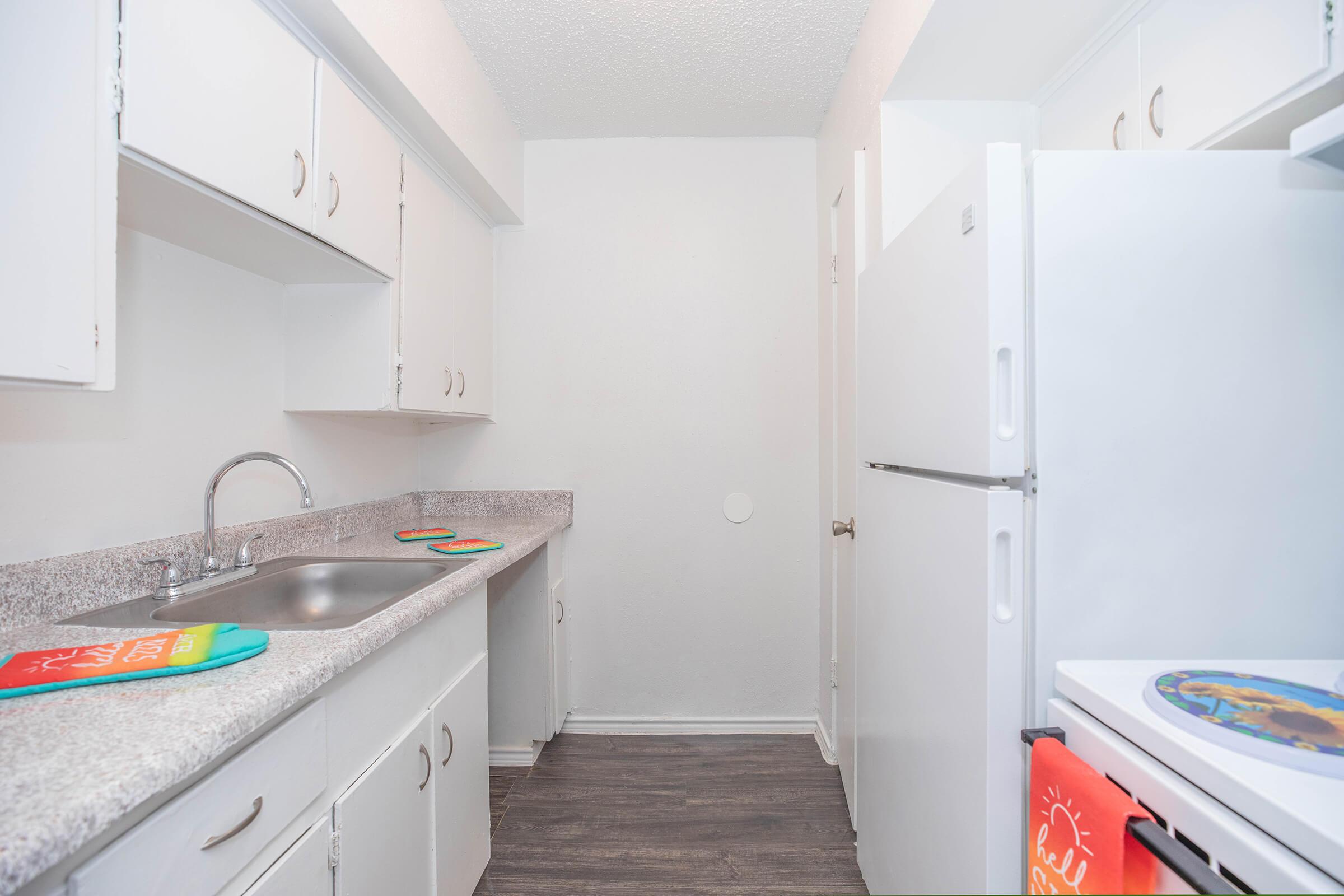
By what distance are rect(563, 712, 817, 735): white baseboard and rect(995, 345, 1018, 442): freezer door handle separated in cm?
196

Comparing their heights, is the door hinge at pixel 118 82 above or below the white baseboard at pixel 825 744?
above

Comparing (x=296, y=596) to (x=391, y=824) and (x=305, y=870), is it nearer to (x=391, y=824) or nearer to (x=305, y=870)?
(x=391, y=824)

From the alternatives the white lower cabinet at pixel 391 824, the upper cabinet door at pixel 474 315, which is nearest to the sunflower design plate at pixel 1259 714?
the white lower cabinet at pixel 391 824

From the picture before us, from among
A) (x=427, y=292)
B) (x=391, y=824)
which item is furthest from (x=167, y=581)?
(x=427, y=292)

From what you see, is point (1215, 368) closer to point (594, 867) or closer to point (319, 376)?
point (594, 867)

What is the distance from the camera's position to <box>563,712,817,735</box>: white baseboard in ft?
7.84

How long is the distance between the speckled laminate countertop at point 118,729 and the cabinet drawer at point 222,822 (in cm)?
5

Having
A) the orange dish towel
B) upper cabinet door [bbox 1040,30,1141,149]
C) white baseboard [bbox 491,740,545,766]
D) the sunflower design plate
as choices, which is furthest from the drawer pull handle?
upper cabinet door [bbox 1040,30,1141,149]

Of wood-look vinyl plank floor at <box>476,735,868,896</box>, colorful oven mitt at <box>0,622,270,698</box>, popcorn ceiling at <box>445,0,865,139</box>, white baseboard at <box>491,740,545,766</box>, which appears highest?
popcorn ceiling at <box>445,0,865,139</box>

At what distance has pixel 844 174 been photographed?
193 cm

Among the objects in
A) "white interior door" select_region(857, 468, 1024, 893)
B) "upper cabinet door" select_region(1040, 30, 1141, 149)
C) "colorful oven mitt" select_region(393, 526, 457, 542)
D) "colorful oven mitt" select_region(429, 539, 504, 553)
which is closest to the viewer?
"white interior door" select_region(857, 468, 1024, 893)

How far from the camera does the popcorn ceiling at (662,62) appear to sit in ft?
5.68

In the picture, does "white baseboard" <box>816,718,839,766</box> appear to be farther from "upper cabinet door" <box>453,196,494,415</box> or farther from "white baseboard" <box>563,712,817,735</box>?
"upper cabinet door" <box>453,196,494,415</box>

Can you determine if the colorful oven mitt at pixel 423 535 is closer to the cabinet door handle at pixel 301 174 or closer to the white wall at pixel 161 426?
the white wall at pixel 161 426
